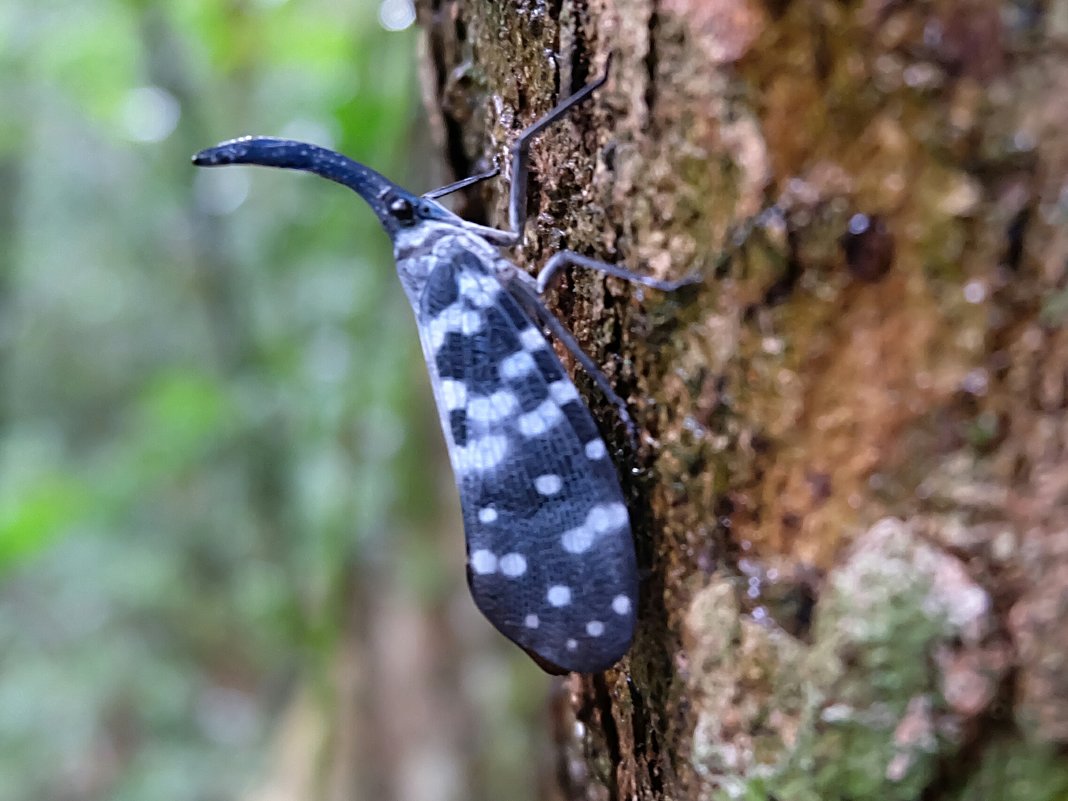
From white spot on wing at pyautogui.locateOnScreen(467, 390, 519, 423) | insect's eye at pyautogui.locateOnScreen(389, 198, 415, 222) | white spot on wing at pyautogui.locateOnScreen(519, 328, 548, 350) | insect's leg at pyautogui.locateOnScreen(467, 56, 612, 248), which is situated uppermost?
insect's eye at pyautogui.locateOnScreen(389, 198, 415, 222)

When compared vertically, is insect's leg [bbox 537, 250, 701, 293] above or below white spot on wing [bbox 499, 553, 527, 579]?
above

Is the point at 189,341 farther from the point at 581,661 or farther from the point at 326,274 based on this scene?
the point at 581,661

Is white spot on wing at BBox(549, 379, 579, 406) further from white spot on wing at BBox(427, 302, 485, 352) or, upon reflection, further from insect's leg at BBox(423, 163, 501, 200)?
insect's leg at BBox(423, 163, 501, 200)

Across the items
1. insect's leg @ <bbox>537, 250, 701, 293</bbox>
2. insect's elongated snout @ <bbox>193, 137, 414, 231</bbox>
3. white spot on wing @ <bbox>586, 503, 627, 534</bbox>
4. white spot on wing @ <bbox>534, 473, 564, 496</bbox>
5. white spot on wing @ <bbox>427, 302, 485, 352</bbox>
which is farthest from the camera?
insect's elongated snout @ <bbox>193, 137, 414, 231</bbox>

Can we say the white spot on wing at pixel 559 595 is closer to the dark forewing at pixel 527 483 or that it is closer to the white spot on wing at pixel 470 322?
the dark forewing at pixel 527 483

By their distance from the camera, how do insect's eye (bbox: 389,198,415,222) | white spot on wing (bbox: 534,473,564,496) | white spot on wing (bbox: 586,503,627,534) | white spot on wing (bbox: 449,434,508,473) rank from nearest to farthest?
white spot on wing (bbox: 586,503,627,534)
white spot on wing (bbox: 534,473,564,496)
white spot on wing (bbox: 449,434,508,473)
insect's eye (bbox: 389,198,415,222)

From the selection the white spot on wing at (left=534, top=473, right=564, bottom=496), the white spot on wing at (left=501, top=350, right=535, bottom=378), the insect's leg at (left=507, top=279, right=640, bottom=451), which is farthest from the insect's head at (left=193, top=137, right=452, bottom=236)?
the white spot on wing at (left=534, top=473, right=564, bottom=496)

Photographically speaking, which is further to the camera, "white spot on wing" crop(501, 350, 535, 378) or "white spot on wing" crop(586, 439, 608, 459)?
"white spot on wing" crop(501, 350, 535, 378)
